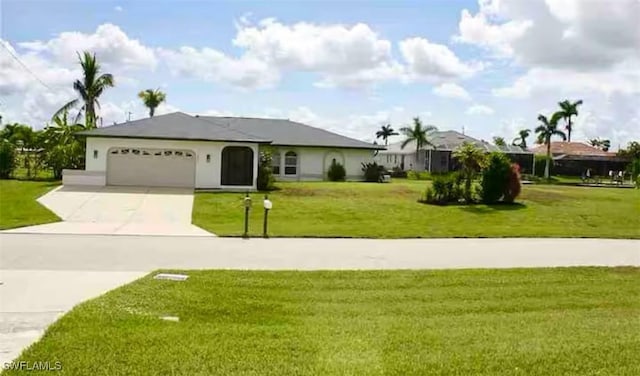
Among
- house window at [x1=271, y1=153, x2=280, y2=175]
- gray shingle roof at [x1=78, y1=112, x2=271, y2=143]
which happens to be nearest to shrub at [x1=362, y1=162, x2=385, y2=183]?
house window at [x1=271, y1=153, x2=280, y2=175]

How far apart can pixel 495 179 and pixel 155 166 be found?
49.4ft

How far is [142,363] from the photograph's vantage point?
17.8ft

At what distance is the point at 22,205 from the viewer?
22906 mm

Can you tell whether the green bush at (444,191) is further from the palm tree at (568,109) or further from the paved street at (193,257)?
the palm tree at (568,109)

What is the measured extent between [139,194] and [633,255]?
18.6m

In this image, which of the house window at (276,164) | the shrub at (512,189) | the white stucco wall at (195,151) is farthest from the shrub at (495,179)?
the house window at (276,164)

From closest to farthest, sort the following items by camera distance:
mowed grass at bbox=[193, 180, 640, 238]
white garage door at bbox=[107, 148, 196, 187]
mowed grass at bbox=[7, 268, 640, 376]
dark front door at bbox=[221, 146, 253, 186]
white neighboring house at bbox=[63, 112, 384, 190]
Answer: mowed grass at bbox=[7, 268, 640, 376] < mowed grass at bbox=[193, 180, 640, 238] < white neighboring house at bbox=[63, 112, 384, 190] < white garage door at bbox=[107, 148, 196, 187] < dark front door at bbox=[221, 146, 253, 186]

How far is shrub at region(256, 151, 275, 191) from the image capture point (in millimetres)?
30008

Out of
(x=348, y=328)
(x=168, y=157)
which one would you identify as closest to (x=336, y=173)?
(x=168, y=157)

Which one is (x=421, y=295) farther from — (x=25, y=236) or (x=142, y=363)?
(x=25, y=236)

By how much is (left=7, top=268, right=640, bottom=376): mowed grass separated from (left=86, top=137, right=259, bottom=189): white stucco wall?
800 inches

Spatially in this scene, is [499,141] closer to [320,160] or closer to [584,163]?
[584,163]

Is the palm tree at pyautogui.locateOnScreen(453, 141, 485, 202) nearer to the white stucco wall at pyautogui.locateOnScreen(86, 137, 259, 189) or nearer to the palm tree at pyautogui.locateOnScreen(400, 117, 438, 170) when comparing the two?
the white stucco wall at pyautogui.locateOnScreen(86, 137, 259, 189)

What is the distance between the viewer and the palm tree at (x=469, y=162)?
2734 centimetres
